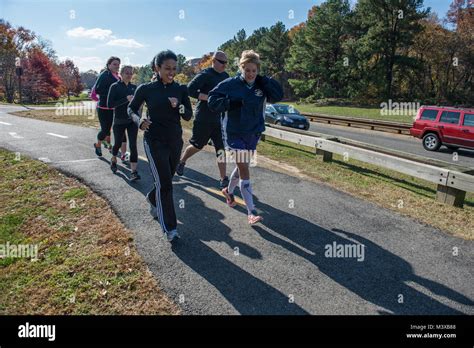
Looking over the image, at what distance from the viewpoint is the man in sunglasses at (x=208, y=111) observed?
5.60 metres

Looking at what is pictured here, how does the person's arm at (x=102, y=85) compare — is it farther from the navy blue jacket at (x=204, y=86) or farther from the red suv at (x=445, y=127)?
the red suv at (x=445, y=127)

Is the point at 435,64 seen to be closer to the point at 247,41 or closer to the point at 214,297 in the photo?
the point at 247,41

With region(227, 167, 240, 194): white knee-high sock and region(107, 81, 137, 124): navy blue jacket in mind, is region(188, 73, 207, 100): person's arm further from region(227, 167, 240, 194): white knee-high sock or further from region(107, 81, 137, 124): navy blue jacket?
region(107, 81, 137, 124): navy blue jacket

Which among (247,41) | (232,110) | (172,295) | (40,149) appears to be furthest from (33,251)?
(247,41)

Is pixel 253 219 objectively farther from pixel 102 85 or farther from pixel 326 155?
pixel 102 85

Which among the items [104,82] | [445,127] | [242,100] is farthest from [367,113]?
[242,100]

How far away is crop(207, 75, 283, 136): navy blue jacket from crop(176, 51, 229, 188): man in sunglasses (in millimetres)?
1314

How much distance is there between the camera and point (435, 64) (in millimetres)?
41156

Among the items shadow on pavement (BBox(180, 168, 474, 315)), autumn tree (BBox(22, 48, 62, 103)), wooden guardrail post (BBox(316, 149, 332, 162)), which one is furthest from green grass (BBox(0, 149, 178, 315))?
autumn tree (BBox(22, 48, 62, 103))

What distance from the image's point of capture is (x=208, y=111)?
19.2ft

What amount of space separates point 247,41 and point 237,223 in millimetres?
73130

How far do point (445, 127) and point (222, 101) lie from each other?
13.7m

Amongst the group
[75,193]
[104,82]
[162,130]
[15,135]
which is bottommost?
[75,193]

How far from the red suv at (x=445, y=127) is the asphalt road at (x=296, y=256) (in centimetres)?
1067
